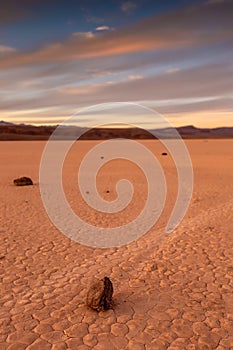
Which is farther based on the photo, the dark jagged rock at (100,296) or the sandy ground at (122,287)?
the dark jagged rock at (100,296)

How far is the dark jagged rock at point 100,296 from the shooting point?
5418mm

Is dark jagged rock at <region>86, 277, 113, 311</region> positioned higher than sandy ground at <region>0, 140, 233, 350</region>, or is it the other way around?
dark jagged rock at <region>86, 277, 113, 311</region>

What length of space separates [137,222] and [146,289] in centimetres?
471

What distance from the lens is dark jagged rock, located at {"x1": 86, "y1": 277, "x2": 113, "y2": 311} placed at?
5418 millimetres

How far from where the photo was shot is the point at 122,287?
6.35 metres

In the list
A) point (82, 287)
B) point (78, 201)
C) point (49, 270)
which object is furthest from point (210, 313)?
point (78, 201)

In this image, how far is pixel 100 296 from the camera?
5.41 metres

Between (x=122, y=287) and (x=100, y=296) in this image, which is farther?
(x=122, y=287)

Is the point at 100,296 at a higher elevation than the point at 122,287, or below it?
higher

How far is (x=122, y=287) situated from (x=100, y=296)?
100 cm

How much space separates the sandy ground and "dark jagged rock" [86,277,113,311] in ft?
0.34

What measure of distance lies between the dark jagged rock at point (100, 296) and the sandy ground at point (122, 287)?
103mm

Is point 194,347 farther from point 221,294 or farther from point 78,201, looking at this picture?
point 78,201

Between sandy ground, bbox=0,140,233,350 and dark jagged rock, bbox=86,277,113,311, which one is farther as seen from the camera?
dark jagged rock, bbox=86,277,113,311
